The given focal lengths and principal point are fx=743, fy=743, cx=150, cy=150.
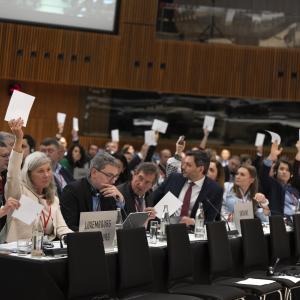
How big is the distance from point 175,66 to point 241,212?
1138 cm

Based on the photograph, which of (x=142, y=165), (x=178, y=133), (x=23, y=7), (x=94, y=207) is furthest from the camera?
Result: (x=178, y=133)

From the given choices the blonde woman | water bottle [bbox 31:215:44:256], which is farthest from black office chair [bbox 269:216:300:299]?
water bottle [bbox 31:215:44:256]

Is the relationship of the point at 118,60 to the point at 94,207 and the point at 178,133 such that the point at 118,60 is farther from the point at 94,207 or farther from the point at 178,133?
the point at 94,207

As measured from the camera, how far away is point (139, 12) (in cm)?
1811

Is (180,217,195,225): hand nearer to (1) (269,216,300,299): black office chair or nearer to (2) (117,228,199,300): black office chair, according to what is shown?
(1) (269,216,300,299): black office chair

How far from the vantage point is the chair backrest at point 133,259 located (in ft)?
17.8

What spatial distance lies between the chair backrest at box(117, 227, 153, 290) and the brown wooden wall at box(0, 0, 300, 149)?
41.1 ft

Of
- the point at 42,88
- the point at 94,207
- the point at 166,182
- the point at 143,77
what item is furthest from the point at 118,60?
the point at 94,207

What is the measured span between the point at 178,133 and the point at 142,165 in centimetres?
1309

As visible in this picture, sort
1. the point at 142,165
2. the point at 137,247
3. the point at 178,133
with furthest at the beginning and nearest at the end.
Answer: the point at 178,133 < the point at 142,165 < the point at 137,247

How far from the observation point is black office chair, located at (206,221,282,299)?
6.33 m

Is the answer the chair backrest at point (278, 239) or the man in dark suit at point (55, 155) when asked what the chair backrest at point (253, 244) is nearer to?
the chair backrest at point (278, 239)

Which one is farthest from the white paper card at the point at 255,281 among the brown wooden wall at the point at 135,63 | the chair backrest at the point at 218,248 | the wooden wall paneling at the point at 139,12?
the wooden wall paneling at the point at 139,12

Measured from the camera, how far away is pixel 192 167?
25.0 ft
